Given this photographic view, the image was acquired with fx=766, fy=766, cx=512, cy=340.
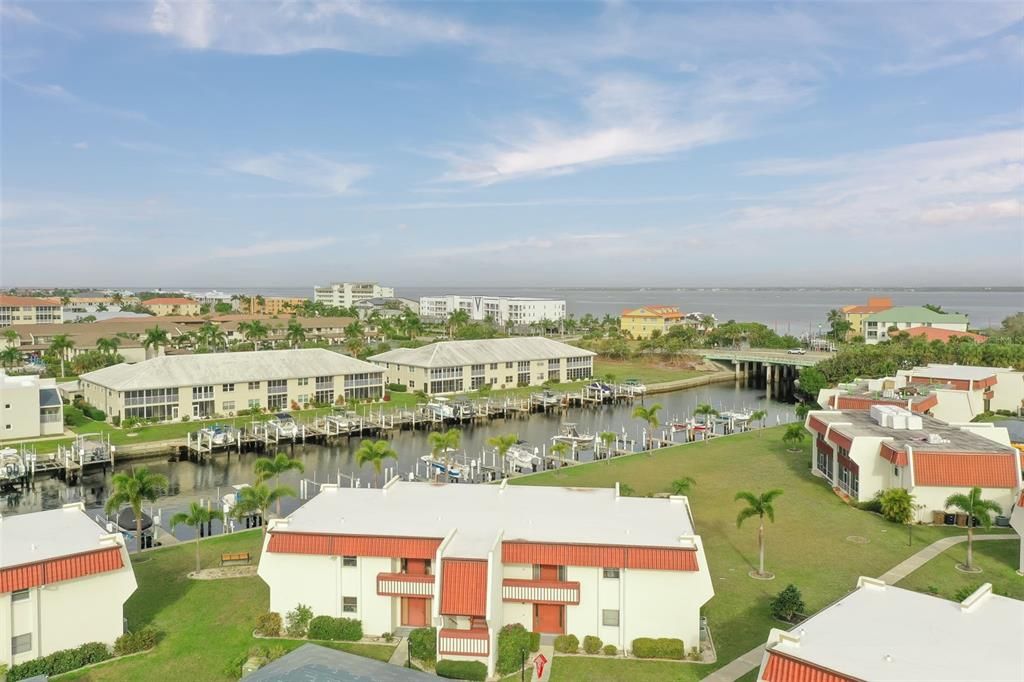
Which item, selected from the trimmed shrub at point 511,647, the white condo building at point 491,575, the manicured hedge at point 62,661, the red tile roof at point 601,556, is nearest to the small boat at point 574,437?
the white condo building at point 491,575

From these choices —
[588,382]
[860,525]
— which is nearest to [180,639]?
[860,525]

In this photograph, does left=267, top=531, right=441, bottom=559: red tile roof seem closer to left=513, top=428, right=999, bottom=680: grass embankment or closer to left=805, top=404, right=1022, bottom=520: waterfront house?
left=513, top=428, right=999, bottom=680: grass embankment

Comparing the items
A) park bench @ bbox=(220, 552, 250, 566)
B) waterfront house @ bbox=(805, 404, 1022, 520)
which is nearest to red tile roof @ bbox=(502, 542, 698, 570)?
park bench @ bbox=(220, 552, 250, 566)

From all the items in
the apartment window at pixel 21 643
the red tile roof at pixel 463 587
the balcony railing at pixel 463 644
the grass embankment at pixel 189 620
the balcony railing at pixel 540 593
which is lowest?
the grass embankment at pixel 189 620

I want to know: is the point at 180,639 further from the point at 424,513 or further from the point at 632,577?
the point at 632,577

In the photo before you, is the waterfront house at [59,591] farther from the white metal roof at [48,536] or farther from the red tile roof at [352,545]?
the red tile roof at [352,545]

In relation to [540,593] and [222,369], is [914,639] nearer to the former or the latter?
[540,593]

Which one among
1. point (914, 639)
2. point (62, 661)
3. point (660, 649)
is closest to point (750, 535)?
point (660, 649)
